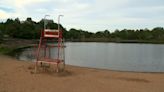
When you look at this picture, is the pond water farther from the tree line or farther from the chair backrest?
the tree line

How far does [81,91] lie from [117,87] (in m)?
1.79

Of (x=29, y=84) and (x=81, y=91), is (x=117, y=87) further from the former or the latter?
(x=29, y=84)

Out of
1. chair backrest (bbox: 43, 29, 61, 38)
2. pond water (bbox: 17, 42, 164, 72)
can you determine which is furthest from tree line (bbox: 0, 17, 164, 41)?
chair backrest (bbox: 43, 29, 61, 38)

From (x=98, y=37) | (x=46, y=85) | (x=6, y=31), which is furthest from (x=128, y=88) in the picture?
(x=98, y=37)

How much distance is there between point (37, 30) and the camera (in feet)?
366

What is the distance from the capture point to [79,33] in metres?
165

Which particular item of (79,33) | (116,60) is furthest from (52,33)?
(79,33)

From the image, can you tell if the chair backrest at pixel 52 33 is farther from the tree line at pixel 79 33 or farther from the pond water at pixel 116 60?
the tree line at pixel 79 33

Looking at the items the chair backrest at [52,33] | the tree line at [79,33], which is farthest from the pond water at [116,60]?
the tree line at [79,33]

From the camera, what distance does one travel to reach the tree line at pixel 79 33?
104469 mm

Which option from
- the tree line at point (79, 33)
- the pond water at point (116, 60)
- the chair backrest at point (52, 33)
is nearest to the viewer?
the chair backrest at point (52, 33)

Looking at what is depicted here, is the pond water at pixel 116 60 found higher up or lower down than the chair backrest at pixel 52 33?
lower down

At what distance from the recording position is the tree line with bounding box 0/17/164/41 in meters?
104

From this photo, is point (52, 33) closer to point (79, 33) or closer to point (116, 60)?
point (116, 60)
